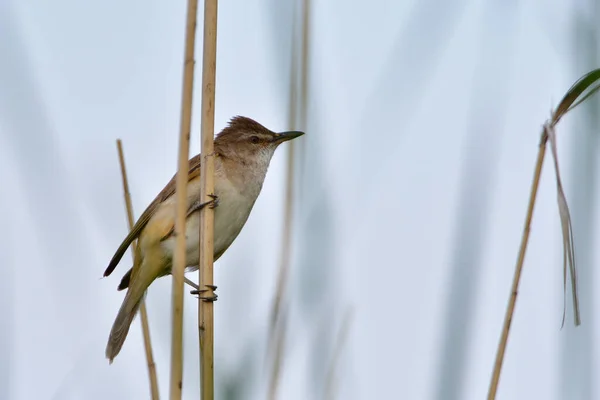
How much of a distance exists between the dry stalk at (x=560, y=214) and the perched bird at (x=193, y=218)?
2.14 meters

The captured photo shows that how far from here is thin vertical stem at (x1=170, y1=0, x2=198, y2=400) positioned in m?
1.67

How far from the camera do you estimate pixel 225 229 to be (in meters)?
4.34

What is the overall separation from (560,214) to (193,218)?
8.66 feet

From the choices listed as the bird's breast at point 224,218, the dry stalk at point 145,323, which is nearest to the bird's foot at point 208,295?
the dry stalk at point 145,323

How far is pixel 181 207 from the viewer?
188cm

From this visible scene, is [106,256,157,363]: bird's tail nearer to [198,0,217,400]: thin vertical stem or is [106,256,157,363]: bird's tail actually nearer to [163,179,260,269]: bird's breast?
[163,179,260,269]: bird's breast

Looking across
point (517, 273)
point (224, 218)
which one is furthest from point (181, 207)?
point (224, 218)

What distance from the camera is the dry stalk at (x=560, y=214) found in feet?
5.84

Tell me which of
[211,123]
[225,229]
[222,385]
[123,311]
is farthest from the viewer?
[225,229]

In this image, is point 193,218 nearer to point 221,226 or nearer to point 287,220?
point 221,226

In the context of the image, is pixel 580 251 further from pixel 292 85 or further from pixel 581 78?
pixel 292 85

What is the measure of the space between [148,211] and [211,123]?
2030mm

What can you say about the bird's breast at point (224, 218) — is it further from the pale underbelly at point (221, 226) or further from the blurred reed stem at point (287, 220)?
the blurred reed stem at point (287, 220)

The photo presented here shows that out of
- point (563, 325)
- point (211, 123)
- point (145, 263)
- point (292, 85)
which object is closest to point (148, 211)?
point (145, 263)
